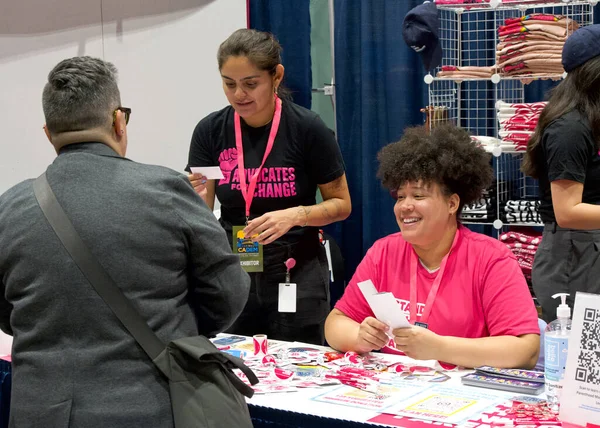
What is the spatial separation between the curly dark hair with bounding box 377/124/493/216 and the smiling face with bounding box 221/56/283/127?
1.95 ft

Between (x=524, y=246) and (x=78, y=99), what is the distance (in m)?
2.83

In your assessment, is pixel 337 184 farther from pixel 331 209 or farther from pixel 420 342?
pixel 420 342

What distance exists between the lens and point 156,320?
5.60 ft

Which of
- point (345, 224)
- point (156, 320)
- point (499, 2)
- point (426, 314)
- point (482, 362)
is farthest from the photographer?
point (345, 224)

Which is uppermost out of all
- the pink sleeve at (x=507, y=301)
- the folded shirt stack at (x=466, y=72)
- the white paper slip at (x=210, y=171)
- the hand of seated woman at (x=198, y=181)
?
the folded shirt stack at (x=466, y=72)

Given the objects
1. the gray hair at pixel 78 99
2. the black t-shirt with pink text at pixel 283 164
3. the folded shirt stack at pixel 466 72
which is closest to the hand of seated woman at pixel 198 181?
the black t-shirt with pink text at pixel 283 164

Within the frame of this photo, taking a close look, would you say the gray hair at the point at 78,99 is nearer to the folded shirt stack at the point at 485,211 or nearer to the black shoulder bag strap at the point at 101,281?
the black shoulder bag strap at the point at 101,281

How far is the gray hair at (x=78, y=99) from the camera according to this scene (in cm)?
176

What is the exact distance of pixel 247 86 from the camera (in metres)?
3.07

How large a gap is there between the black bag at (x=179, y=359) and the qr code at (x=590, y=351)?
78cm

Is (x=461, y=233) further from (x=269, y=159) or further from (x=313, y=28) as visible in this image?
(x=313, y=28)

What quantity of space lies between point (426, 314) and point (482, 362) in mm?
252

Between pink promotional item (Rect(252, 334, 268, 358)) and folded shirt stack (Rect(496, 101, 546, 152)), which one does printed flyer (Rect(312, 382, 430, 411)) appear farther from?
folded shirt stack (Rect(496, 101, 546, 152))

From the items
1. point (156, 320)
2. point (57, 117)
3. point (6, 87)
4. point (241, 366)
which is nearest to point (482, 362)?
point (241, 366)
